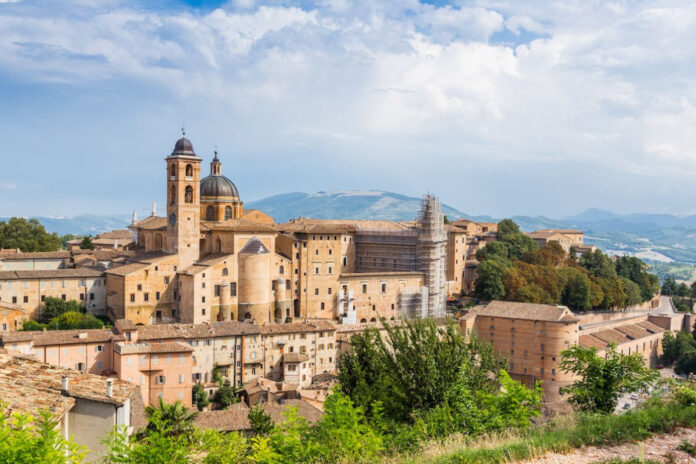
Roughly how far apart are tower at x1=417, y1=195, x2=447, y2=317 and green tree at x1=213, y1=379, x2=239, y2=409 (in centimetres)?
2020

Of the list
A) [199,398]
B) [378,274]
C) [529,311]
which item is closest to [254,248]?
[378,274]

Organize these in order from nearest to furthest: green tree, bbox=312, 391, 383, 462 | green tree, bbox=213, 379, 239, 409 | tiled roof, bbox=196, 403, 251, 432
Answer: green tree, bbox=312, 391, 383, 462
tiled roof, bbox=196, 403, 251, 432
green tree, bbox=213, 379, 239, 409

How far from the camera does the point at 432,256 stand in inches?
1928

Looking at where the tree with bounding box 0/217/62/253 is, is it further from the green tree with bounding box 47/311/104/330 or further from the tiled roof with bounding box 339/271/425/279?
the tiled roof with bounding box 339/271/425/279

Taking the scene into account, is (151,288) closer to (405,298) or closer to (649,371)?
(405,298)

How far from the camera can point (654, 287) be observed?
2702 inches

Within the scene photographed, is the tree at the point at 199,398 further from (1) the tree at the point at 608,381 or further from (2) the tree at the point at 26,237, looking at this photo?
(2) the tree at the point at 26,237

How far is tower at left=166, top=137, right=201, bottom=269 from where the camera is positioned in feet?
132

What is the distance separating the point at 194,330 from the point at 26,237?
1201 inches

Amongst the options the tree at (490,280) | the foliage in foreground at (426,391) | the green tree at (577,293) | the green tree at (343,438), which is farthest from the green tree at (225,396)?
the green tree at (577,293)

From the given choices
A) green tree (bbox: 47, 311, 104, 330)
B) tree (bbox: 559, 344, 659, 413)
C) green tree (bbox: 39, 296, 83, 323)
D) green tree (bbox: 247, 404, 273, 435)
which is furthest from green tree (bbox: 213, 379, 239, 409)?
tree (bbox: 559, 344, 659, 413)

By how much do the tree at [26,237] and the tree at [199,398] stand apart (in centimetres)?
3069

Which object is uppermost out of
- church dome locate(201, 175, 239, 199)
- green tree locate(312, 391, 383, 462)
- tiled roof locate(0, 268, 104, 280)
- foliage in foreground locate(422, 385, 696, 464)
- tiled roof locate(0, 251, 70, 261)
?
church dome locate(201, 175, 239, 199)

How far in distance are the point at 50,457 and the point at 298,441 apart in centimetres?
354
